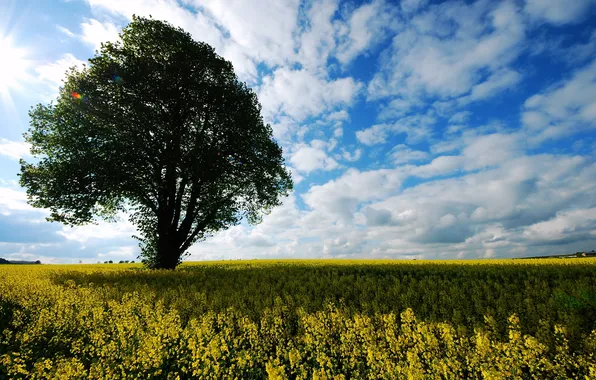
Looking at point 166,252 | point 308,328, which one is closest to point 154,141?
point 166,252

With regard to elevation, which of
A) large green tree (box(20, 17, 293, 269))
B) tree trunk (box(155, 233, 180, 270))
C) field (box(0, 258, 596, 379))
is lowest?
field (box(0, 258, 596, 379))

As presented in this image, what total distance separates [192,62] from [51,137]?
38.9ft

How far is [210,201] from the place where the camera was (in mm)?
27891

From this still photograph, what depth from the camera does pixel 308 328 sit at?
9383mm

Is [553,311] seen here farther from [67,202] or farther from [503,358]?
[67,202]

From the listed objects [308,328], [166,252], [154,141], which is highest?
[154,141]

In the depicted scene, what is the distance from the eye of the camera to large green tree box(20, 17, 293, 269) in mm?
24188

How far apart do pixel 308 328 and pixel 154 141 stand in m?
21.2

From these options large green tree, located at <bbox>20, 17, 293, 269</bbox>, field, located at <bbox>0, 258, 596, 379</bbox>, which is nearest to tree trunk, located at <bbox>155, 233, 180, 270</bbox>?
large green tree, located at <bbox>20, 17, 293, 269</bbox>

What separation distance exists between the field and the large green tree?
7890 mm

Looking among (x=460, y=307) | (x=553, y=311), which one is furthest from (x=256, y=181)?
(x=553, y=311)

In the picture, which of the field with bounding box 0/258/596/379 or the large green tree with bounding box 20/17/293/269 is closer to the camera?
the field with bounding box 0/258/596/379

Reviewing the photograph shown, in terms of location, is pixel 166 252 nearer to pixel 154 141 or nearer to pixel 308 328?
pixel 154 141

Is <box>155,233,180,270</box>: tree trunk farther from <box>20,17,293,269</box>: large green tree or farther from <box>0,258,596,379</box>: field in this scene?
<box>0,258,596,379</box>: field
